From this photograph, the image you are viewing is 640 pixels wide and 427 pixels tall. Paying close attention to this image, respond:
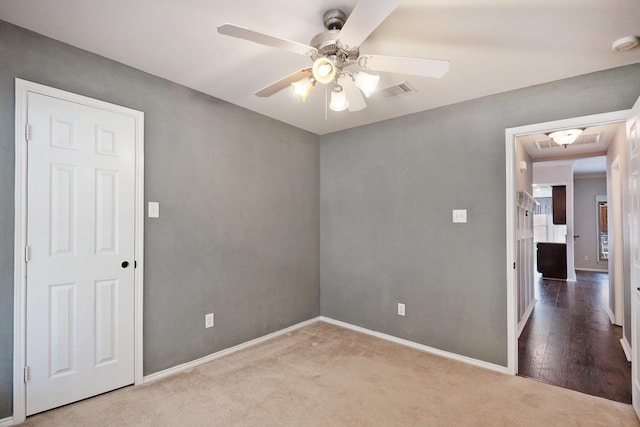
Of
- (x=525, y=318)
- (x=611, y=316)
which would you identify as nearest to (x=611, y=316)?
(x=611, y=316)

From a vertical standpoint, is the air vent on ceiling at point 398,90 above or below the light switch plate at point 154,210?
above

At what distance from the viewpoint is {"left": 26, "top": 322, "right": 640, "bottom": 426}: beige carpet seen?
204cm

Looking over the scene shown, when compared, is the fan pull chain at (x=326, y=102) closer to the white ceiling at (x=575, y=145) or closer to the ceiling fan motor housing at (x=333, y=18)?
the ceiling fan motor housing at (x=333, y=18)

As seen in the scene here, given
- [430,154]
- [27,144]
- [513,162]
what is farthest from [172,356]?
[513,162]

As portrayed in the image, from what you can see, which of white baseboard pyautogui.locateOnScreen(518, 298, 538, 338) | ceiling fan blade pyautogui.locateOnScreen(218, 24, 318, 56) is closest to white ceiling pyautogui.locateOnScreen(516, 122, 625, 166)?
white baseboard pyautogui.locateOnScreen(518, 298, 538, 338)

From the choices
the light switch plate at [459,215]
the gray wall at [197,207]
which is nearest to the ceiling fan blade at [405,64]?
the light switch plate at [459,215]

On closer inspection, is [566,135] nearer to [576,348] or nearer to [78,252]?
[576,348]

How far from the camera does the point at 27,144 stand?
2.00 m

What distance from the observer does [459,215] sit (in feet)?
9.98

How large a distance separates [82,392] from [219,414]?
3.27 feet

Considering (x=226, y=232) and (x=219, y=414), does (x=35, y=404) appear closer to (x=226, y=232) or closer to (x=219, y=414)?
(x=219, y=414)

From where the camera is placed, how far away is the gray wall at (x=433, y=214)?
2738 mm

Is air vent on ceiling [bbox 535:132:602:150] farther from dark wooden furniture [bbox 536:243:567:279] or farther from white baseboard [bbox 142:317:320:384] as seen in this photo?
white baseboard [bbox 142:317:320:384]

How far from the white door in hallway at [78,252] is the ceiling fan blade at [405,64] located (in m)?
1.90
